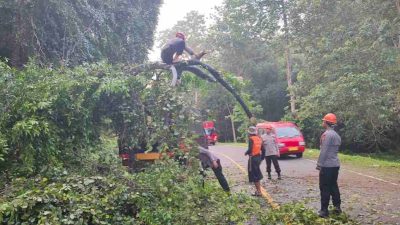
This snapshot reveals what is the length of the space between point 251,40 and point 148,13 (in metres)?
21.5

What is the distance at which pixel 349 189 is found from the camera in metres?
10.3

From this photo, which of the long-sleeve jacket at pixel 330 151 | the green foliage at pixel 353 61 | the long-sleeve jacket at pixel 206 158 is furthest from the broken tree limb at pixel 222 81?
the green foliage at pixel 353 61

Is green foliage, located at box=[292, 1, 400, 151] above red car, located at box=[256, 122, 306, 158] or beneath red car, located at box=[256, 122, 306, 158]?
above

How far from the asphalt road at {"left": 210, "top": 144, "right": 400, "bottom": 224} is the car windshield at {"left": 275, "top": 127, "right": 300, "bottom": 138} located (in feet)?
9.72

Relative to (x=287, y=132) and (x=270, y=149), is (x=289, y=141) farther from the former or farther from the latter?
(x=270, y=149)

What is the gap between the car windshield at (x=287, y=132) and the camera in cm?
1809

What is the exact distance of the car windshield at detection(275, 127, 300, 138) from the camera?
59.4 ft

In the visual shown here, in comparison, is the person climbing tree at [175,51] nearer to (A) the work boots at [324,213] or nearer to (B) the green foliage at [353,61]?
(A) the work boots at [324,213]

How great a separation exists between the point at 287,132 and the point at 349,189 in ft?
26.7

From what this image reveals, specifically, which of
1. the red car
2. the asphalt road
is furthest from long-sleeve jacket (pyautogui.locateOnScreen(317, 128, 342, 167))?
the red car

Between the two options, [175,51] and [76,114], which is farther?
[175,51]

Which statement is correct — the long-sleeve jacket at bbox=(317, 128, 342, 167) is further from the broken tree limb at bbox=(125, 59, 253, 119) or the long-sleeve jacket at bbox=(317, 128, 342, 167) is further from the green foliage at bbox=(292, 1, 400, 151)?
the green foliage at bbox=(292, 1, 400, 151)

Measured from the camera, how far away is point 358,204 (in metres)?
8.46

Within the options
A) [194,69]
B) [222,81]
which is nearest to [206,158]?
[222,81]
